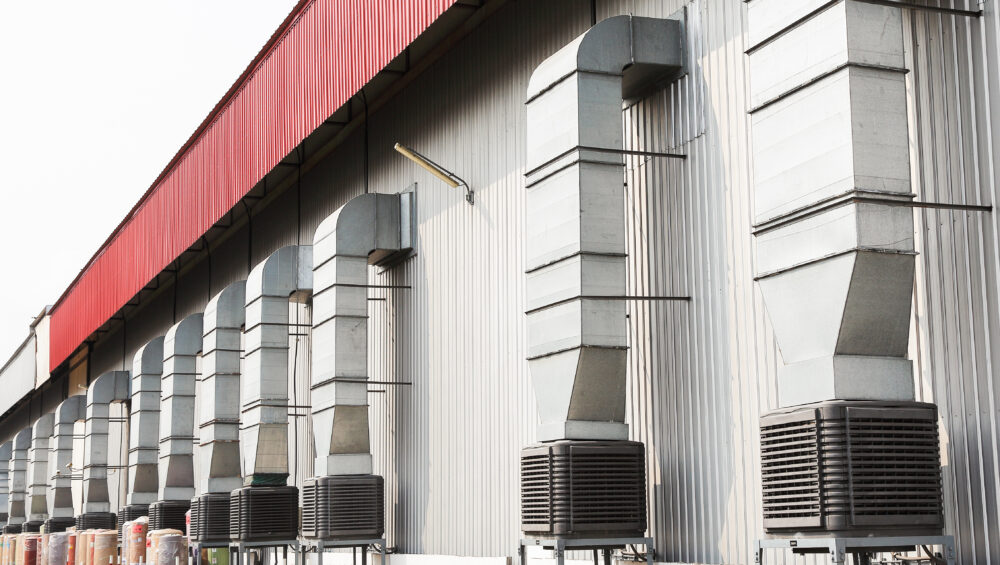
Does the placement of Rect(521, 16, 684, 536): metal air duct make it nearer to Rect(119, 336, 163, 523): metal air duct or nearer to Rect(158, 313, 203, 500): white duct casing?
Rect(158, 313, 203, 500): white duct casing

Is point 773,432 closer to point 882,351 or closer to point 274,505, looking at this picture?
point 882,351

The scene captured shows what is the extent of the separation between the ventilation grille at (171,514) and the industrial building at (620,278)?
459cm

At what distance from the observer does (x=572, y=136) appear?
14500 mm

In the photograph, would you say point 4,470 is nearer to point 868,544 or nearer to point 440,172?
point 440,172

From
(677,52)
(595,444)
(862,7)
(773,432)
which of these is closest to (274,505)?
(595,444)

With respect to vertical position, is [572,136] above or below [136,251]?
below

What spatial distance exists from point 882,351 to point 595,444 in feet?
15.3

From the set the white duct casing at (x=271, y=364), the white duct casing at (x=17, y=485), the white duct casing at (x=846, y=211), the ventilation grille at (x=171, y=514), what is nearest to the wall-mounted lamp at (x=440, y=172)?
the white duct casing at (x=271, y=364)

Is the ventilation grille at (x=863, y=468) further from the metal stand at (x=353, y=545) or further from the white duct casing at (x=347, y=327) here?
the white duct casing at (x=347, y=327)

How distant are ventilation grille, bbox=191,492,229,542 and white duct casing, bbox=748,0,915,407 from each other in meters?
20.2

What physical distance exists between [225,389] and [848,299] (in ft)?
72.2

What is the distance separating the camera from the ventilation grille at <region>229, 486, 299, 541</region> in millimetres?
25109

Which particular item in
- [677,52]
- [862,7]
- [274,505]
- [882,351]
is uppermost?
[677,52]

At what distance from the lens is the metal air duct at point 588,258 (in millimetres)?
14141
